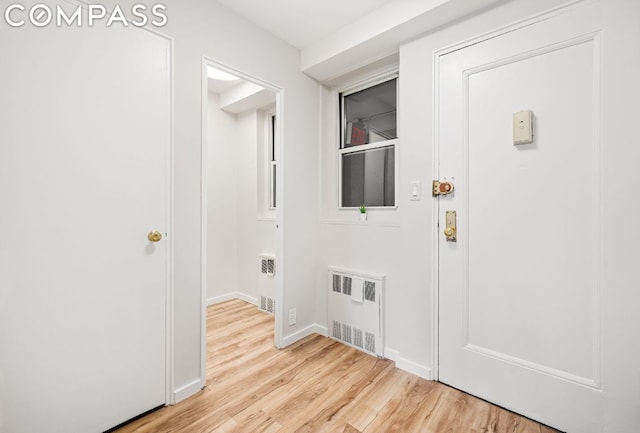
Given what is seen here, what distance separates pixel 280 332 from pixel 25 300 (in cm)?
164

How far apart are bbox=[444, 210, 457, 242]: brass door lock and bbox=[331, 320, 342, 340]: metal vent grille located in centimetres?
129

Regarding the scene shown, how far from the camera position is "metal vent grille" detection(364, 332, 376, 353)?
2326 millimetres

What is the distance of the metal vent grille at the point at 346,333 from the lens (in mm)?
2492

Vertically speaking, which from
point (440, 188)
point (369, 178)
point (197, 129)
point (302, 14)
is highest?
point (302, 14)

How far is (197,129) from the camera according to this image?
184cm

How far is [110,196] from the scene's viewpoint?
58.0 inches

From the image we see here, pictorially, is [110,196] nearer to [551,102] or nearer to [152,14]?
[152,14]

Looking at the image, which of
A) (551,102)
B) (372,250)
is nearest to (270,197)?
(372,250)

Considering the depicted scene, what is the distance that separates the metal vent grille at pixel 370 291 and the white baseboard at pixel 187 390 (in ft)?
4.47

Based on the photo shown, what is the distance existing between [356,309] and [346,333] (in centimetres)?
26

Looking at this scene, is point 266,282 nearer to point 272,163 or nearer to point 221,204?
point 221,204

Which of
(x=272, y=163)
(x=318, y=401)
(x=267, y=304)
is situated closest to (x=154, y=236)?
(x=318, y=401)

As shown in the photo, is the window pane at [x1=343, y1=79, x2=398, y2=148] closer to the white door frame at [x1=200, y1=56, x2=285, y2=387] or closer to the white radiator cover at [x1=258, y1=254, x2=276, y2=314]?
the white door frame at [x1=200, y1=56, x2=285, y2=387]

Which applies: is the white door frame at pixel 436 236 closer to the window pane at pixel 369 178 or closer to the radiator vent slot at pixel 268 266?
the window pane at pixel 369 178
